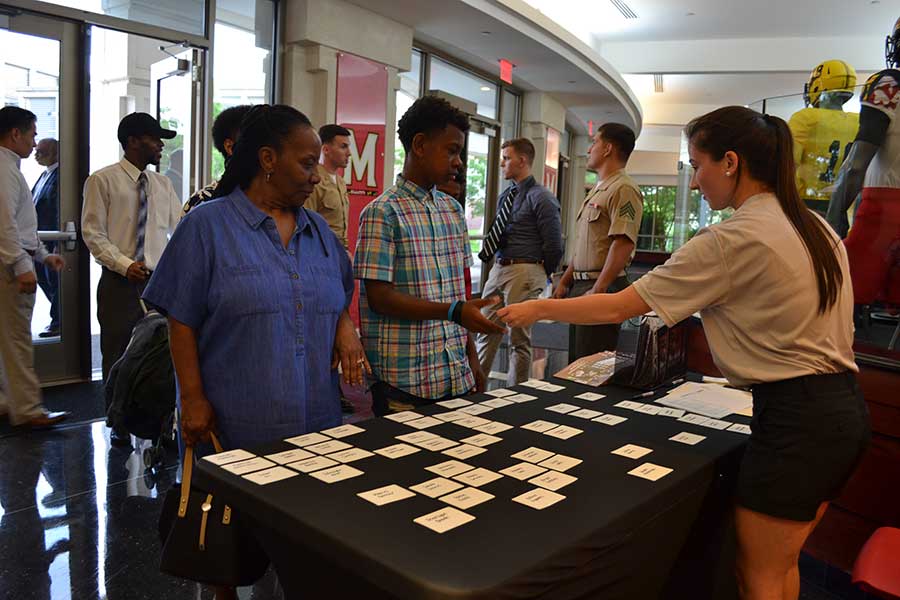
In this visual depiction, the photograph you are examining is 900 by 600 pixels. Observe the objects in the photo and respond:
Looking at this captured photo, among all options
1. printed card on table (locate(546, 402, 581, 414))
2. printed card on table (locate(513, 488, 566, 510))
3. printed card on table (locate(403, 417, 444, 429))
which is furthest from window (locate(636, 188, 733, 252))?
printed card on table (locate(513, 488, 566, 510))

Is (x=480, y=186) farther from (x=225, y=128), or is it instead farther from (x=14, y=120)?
(x=225, y=128)

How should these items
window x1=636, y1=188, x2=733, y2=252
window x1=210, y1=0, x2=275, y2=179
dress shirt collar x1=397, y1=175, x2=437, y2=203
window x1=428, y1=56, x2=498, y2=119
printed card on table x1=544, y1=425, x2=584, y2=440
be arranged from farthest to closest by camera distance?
window x1=428, y1=56, x2=498, y2=119, window x1=636, y1=188, x2=733, y2=252, window x1=210, y1=0, x2=275, y2=179, dress shirt collar x1=397, y1=175, x2=437, y2=203, printed card on table x1=544, y1=425, x2=584, y2=440

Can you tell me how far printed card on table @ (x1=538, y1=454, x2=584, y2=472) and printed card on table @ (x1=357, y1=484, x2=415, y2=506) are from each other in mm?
328

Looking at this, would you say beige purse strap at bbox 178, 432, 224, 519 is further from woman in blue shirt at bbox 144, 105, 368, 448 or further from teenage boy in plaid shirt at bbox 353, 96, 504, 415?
teenage boy in plaid shirt at bbox 353, 96, 504, 415

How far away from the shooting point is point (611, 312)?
1696mm

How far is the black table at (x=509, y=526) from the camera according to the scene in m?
0.98

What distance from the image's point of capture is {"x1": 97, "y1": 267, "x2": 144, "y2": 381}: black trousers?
3.67 metres

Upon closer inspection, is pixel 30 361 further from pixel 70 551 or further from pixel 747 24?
pixel 747 24

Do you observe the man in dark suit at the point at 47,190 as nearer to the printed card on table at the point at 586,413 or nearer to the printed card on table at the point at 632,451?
the printed card on table at the point at 586,413

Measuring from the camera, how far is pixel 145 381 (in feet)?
9.52

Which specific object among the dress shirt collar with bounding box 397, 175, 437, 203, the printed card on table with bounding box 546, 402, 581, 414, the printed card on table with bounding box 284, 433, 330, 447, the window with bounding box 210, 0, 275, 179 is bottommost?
the printed card on table with bounding box 546, 402, 581, 414

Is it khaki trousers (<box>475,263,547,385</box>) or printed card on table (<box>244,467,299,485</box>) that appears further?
khaki trousers (<box>475,263,547,385</box>)

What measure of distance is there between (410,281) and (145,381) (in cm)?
156

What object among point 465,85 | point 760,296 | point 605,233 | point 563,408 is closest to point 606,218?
point 605,233
